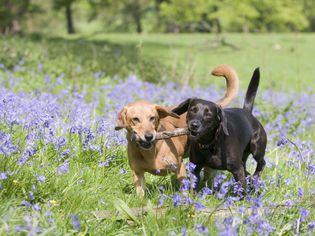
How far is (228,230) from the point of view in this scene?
3297 millimetres

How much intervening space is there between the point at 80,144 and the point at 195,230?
192 centimetres

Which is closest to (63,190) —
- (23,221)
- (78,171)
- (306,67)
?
(78,171)

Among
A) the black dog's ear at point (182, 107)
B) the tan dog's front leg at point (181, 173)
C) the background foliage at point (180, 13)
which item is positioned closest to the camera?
the tan dog's front leg at point (181, 173)

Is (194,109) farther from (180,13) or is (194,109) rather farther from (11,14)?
(180,13)

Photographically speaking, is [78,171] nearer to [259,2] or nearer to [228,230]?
[228,230]

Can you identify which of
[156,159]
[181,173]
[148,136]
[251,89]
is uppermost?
[251,89]

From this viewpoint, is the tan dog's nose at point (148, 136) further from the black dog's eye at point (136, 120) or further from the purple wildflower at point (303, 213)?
the purple wildflower at point (303, 213)

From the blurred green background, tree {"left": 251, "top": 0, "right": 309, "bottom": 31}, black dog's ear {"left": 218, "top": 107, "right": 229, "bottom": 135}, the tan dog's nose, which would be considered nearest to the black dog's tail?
black dog's ear {"left": 218, "top": 107, "right": 229, "bottom": 135}

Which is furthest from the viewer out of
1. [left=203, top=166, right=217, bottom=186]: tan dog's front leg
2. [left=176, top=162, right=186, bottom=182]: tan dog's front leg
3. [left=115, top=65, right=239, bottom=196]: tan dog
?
[left=203, top=166, right=217, bottom=186]: tan dog's front leg

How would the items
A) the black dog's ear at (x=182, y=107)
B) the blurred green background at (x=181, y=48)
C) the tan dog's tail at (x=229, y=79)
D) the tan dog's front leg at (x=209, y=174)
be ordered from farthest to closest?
the blurred green background at (x=181, y=48) → the tan dog's tail at (x=229, y=79) → the tan dog's front leg at (x=209, y=174) → the black dog's ear at (x=182, y=107)

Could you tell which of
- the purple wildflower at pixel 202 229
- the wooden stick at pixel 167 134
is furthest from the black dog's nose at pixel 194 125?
the purple wildflower at pixel 202 229

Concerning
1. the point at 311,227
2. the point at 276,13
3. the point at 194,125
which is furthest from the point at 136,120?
the point at 276,13

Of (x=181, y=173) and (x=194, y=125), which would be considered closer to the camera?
(x=194, y=125)

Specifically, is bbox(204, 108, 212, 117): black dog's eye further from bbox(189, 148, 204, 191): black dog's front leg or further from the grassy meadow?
the grassy meadow
